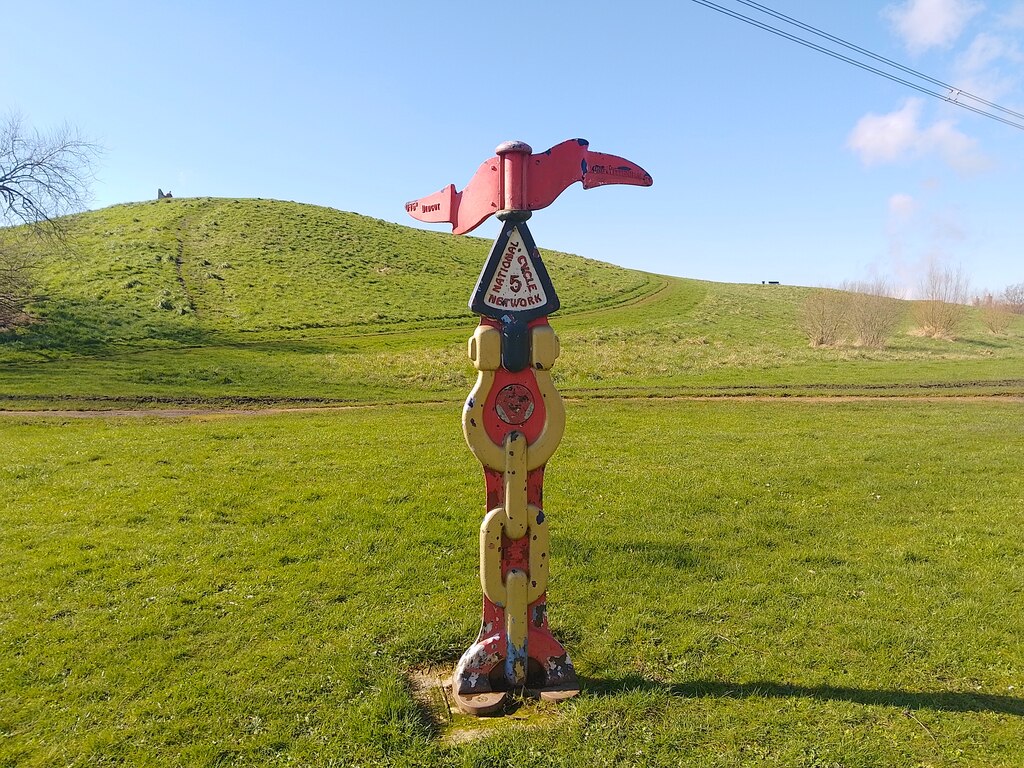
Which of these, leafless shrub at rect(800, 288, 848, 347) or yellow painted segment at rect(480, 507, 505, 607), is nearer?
yellow painted segment at rect(480, 507, 505, 607)

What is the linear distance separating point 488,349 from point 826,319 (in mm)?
37696

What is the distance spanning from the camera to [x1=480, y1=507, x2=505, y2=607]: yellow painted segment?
4.14 metres

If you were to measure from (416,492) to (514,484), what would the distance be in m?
4.74

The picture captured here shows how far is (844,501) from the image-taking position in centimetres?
841

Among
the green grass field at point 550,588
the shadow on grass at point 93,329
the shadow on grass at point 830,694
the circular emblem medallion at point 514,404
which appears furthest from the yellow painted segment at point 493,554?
the shadow on grass at point 93,329

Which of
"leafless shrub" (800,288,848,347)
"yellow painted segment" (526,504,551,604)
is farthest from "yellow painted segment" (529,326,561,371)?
"leafless shrub" (800,288,848,347)

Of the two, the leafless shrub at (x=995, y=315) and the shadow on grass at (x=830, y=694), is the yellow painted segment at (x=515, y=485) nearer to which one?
the shadow on grass at (x=830, y=694)

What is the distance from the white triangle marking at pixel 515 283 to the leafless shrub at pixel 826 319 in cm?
3561

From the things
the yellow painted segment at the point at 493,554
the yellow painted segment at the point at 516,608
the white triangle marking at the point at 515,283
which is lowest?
the yellow painted segment at the point at 516,608

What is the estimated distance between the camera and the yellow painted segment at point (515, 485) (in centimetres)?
409

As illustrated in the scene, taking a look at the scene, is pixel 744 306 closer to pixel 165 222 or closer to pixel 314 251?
pixel 314 251

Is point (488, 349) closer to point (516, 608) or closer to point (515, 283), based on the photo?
point (515, 283)

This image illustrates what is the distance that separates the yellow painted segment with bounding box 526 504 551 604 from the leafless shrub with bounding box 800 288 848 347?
35.6 meters

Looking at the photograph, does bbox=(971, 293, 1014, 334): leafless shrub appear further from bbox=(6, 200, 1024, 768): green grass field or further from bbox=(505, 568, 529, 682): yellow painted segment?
bbox=(505, 568, 529, 682): yellow painted segment
